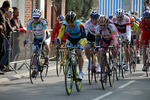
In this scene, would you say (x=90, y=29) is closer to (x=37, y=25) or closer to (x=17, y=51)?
(x=37, y=25)

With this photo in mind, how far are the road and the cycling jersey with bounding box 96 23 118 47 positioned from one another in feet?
3.91

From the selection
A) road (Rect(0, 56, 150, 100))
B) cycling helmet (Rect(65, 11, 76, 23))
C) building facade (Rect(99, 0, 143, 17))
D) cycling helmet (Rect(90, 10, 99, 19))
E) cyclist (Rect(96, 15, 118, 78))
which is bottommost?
road (Rect(0, 56, 150, 100))

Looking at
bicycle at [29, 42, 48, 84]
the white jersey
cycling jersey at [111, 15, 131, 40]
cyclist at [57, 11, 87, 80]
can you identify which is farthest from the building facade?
cyclist at [57, 11, 87, 80]

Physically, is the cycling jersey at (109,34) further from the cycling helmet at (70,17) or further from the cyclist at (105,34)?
the cycling helmet at (70,17)

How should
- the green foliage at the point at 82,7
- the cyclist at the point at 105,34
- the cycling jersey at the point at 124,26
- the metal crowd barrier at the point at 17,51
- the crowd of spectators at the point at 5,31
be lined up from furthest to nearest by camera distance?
the green foliage at the point at 82,7, the cycling jersey at the point at 124,26, the metal crowd barrier at the point at 17,51, the crowd of spectators at the point at 5,31, the cyclist at the point at 105,34

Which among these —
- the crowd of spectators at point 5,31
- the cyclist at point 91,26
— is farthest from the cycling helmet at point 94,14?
the crowd of spectators at point 5,31

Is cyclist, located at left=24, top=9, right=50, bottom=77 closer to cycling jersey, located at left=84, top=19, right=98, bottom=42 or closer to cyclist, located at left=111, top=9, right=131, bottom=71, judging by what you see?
cycling jersey, located at left=84, top=19, right=98, bottom=42

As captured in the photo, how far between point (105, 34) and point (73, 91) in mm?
2161

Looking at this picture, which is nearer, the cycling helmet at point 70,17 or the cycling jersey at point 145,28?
the cycling helmet at point 70,17

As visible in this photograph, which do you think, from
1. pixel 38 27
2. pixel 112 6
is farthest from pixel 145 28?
pixel 112 6

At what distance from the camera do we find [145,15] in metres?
14.6

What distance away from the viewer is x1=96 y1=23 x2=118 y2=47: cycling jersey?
12312 mm

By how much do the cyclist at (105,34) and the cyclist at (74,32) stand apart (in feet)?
1.87

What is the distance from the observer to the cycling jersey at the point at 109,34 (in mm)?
12312
